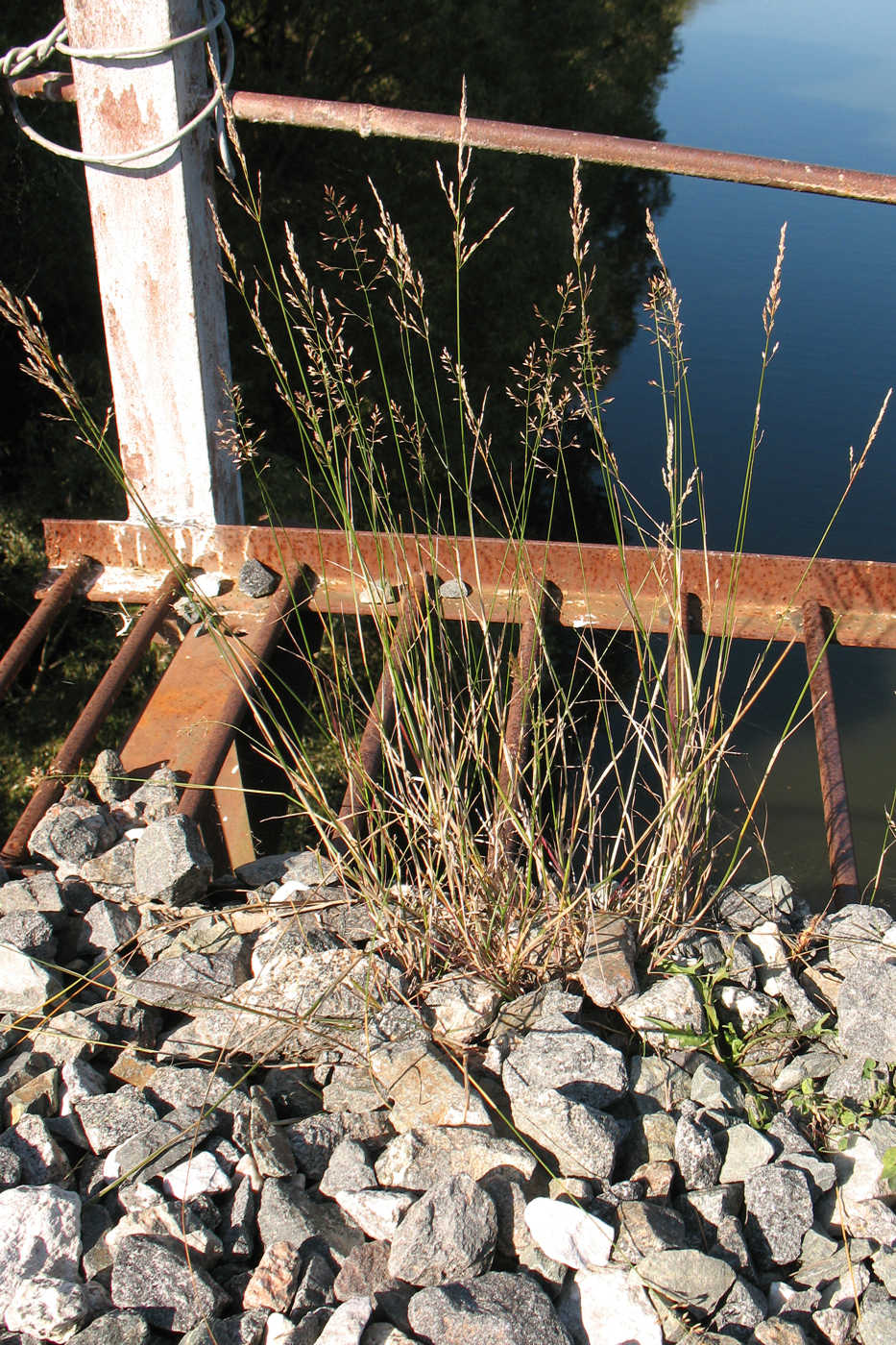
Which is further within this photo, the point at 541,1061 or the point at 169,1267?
the point at 541,1061

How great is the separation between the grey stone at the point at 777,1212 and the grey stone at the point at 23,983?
104 centimetres

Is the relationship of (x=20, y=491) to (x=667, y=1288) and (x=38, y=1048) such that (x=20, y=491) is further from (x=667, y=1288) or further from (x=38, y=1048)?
(x=667, y=1288)

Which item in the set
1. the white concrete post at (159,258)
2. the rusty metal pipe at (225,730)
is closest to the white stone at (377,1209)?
the rusty metal pipe at (225,730)

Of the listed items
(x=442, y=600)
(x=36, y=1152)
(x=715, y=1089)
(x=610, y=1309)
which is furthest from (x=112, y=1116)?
(x=442, y=600)

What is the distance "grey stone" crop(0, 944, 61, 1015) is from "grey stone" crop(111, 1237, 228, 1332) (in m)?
0.50

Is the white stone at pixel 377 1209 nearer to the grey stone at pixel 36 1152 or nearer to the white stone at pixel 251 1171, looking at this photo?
the white stone at pixel 251 1171

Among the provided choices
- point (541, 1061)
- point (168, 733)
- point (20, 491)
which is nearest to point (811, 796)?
point (20, 491)

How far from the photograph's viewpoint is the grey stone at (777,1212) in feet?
4.31

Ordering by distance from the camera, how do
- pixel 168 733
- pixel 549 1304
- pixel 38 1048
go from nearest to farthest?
1. pixel 549 1304
2. pixel 38 1048
3. pixel 168 733

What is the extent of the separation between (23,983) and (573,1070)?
33.6 inches

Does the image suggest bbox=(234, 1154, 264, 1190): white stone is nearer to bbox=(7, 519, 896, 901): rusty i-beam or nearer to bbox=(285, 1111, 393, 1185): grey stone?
bbox=(285, 1111, 393, 1185): grey stone

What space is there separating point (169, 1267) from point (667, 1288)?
561 mm

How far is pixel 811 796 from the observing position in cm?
742

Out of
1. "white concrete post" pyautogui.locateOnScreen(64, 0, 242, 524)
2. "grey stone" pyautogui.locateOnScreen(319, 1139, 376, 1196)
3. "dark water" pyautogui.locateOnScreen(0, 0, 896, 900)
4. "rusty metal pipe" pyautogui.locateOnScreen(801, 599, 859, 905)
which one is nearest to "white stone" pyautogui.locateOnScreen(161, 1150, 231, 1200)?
"grey stone" pyautogui.locateOnScreen(319, 1139, 376, 1196)
